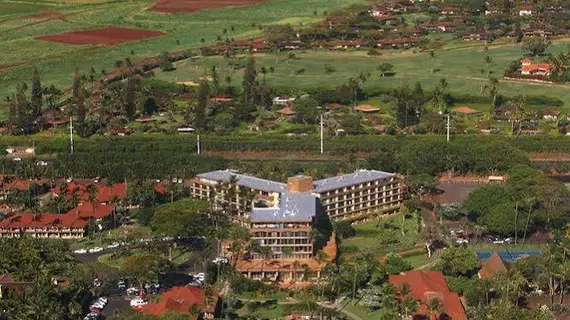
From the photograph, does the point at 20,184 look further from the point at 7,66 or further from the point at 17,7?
the point at 17,7

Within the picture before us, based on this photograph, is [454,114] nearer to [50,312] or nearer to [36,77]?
[36,77]

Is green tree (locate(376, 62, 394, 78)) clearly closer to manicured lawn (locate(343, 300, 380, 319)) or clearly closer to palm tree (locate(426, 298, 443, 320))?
manicured lawn (locate(343, 300, 380, 319))

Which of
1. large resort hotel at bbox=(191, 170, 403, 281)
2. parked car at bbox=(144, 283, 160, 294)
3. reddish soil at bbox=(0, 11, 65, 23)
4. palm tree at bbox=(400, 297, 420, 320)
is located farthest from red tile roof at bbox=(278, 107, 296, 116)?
reddish soil at bbox=(0, 11, 65, 23)

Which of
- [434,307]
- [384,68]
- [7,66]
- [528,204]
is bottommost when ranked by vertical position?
[7,66]

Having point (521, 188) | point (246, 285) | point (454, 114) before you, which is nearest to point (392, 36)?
point (454, 114)

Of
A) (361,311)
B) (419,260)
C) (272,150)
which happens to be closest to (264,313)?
(361,311)

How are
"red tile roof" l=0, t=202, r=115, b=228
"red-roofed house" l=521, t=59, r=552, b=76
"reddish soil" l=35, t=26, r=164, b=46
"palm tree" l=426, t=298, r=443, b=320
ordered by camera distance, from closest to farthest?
"palm tree" l=426, t=298, r=443, b=320
"red tile roof" l=0, t=202, r=115, b=228
"red-roofed house" l=521, t=59, r=552, b=76
"reddish soil" l=35, t=26, r=164, b=46
